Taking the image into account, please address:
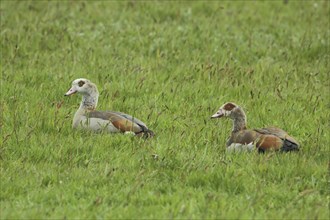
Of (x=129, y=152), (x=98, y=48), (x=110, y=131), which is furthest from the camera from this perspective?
(x=98, y=48)

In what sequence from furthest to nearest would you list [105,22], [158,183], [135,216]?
1. [105,22]
2. [158,183]
3. [135,216]

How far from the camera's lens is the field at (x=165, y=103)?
804 cm

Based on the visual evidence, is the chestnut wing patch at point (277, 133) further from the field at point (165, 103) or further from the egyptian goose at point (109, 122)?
the egyptian goose at point (109, 122)

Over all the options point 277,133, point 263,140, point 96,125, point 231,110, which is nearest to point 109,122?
point 96,125

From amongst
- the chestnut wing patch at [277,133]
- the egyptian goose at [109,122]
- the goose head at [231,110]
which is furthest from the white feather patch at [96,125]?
the chestnut wing patch at [277,133]

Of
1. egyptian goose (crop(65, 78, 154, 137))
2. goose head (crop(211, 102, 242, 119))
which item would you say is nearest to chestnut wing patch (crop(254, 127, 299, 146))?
goose head (crop(211, 102, 242, 119))

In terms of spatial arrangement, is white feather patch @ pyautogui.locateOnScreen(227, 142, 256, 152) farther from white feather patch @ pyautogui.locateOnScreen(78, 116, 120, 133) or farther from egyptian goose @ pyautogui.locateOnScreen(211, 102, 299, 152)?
white feather patch @ pyautogui.locateOnScreen(78, 116, 120, 133)

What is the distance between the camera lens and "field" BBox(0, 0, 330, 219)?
26.4ft

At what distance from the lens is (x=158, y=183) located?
8445 millimetres

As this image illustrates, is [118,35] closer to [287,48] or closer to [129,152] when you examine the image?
[287,48]

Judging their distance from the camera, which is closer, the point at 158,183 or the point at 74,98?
the point at 158,183

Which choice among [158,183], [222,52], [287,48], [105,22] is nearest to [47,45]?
[105,22]

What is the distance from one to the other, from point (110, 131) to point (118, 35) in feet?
17.4

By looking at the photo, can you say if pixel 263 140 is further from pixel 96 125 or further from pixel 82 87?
pixel 82 87
